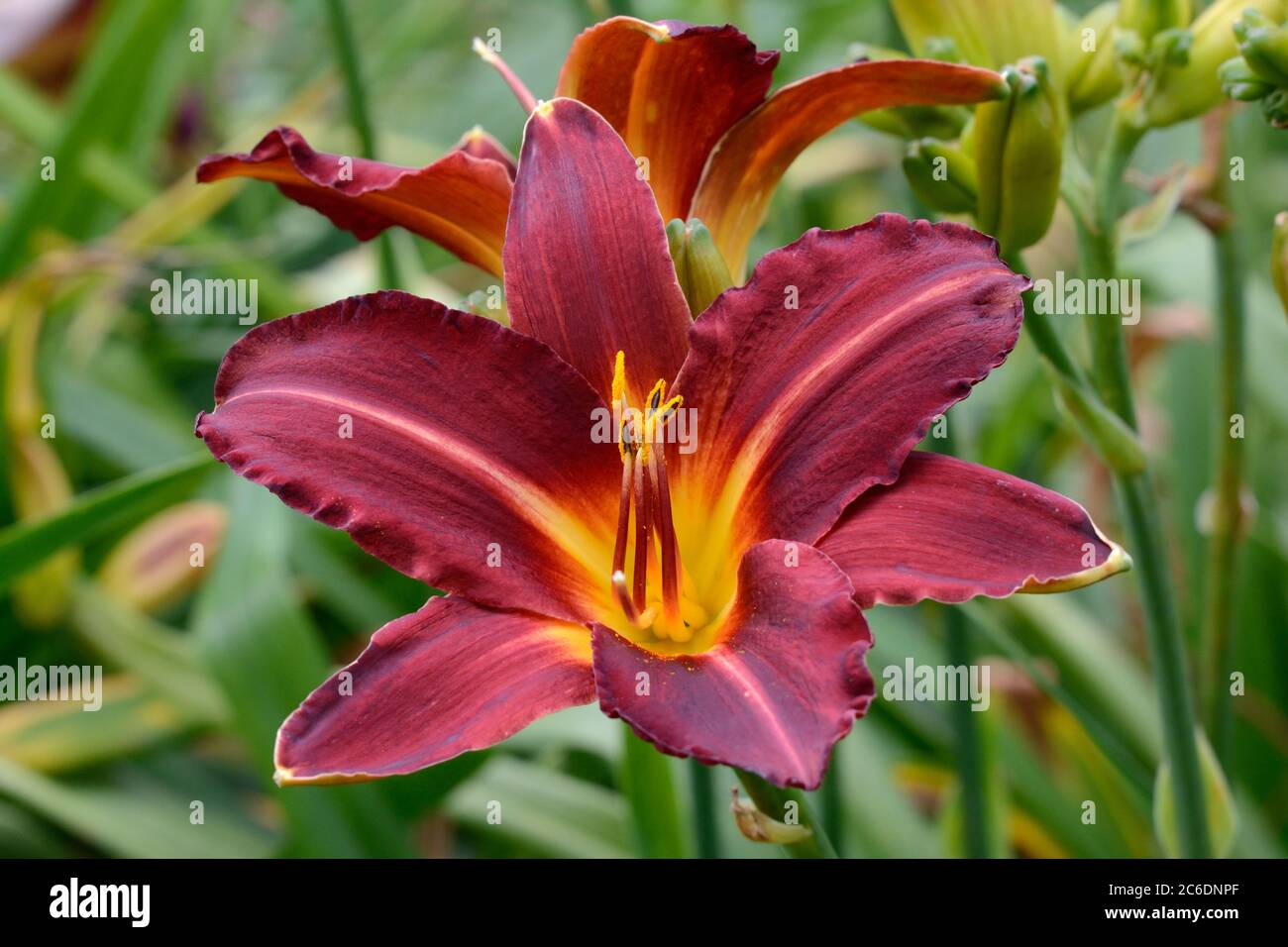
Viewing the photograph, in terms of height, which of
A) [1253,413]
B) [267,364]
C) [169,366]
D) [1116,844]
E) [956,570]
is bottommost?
[1116,844]

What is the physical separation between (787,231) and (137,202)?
739mm

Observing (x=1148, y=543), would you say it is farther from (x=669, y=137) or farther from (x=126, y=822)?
(x=126, y=822)

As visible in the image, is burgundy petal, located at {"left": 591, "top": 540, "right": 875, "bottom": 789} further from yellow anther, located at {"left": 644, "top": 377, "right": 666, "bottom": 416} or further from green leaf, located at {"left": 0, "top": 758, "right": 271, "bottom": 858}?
green leaf, located at {"left": 0, "top": 758, "right": 271, "bottom": 858}

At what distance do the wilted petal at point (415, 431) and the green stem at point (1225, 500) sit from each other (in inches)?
18.2

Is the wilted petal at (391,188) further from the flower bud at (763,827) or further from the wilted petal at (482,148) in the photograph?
the flower bud at (763,827)

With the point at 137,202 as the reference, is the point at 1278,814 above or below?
below

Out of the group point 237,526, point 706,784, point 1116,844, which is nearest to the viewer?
point 706,784

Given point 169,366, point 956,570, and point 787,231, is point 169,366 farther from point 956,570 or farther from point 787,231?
point 956,570

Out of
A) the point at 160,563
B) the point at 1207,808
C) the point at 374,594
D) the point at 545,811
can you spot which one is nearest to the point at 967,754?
the point at 1207,808

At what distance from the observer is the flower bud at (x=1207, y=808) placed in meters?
0.63

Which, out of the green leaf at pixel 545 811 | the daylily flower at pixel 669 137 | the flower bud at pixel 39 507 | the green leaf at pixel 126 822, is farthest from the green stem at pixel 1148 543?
the flower bud at pixel 39 507

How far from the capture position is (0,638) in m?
1.14
